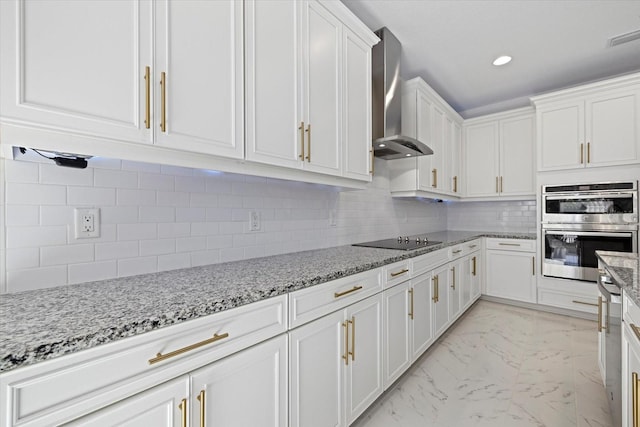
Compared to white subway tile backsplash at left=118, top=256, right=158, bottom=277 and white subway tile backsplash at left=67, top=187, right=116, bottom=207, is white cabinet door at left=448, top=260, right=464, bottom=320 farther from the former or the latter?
white subway tile backsplash at left=67, top=187, right=116, bottom=207

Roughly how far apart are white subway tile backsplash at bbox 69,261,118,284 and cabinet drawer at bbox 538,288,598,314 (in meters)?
4.15

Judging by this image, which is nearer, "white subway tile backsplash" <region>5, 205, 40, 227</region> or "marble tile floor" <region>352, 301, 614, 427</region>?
"white subway tile backsplash" <region>5, 205, 40, 227</region>

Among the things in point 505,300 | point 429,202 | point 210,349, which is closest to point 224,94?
point 210,349

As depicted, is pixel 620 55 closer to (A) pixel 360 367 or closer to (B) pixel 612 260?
(B) pixel 612 260

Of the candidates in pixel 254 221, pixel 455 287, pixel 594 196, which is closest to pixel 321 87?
pixel 254 221

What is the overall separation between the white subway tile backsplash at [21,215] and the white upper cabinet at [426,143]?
2705 millimetres

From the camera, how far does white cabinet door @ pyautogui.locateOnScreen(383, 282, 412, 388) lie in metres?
1.84

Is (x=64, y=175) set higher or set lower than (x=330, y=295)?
higher

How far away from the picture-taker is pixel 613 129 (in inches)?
119

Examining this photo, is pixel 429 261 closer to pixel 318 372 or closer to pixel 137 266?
pixel 318 372

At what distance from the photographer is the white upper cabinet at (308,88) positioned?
143cm

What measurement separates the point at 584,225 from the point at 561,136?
0.99 metres

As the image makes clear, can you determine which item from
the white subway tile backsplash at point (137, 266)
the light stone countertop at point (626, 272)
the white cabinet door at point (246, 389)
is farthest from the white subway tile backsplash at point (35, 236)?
the light stone countertop at point (626, 272)

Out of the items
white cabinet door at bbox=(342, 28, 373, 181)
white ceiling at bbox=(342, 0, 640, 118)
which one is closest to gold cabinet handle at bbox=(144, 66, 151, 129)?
white cabinet door at bbox=(342, 28, 373, 181)
